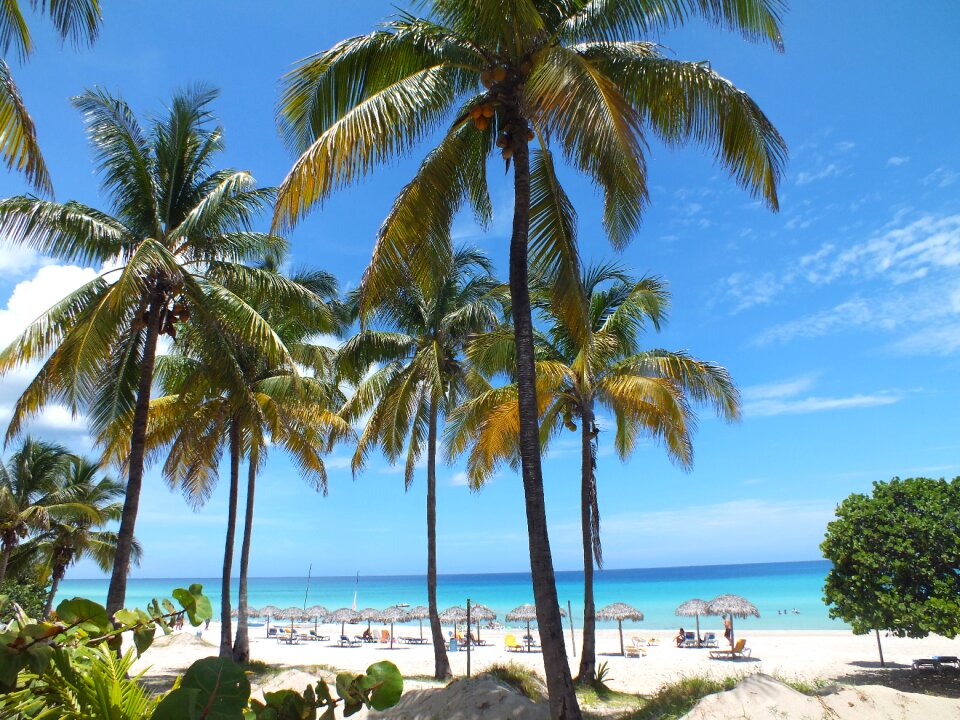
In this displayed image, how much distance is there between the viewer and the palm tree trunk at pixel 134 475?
10.8 metres

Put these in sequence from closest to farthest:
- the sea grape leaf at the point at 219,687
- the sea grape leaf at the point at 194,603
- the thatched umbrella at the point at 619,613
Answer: the sea grape leaf at the point at 219,687 → the sea grape leaf at the point at 194,603 → the thatched umbrella at the point at 619,613

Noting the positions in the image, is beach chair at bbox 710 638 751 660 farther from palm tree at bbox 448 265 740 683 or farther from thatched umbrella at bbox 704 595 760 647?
palm tree at bbox 448 265 740 683

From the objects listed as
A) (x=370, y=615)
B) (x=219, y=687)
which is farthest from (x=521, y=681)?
(x=370, y=615)

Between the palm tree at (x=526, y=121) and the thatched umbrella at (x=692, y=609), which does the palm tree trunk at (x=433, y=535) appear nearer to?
the palm tree at (x=526, y=121)

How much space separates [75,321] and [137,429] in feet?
6.68

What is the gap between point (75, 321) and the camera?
11.1 metres

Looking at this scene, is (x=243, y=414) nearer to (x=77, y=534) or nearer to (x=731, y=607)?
(x=77, y=534)

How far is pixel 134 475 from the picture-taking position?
1122 cm

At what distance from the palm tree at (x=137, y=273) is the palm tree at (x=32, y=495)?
1178cm

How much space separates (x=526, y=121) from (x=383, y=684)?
867cm

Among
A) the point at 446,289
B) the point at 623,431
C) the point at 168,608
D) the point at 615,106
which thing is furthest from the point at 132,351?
the point at 168,608

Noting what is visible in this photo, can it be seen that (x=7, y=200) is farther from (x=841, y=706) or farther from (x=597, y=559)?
(x=841, y=706)

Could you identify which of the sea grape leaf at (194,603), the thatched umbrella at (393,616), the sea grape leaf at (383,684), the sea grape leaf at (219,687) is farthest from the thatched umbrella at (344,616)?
the sea grape leaf at (219,687)

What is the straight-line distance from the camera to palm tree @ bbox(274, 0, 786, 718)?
760 cm
